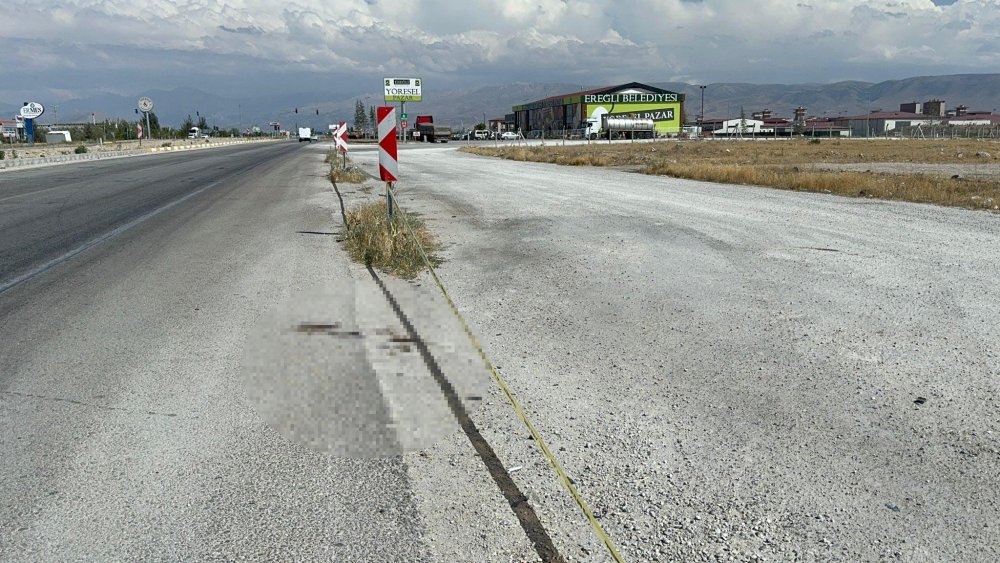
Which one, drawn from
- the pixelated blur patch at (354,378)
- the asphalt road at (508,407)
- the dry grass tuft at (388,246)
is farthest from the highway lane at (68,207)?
the pixelated blur patch at (354,378)

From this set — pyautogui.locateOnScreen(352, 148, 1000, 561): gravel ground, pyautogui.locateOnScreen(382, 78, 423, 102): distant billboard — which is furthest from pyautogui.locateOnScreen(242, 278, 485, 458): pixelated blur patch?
Result: pyautogui.locateOnScreen(382, 78, 423, 102): distant billboard

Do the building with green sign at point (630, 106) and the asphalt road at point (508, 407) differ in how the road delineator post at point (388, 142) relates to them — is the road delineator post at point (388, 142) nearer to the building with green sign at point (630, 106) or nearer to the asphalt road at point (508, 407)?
the asphalt road at point (508, 407)

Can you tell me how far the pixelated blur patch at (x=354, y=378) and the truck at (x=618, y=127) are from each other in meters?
87.9

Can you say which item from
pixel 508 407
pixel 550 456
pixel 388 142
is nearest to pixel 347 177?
pixel 388 142

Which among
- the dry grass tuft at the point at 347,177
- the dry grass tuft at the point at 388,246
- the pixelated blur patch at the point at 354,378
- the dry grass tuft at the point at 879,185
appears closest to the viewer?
the pixelated blur patch at the point at 354,378

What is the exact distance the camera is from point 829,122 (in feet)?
528

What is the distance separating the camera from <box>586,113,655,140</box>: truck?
9556 cm

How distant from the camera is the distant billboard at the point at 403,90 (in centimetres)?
9262

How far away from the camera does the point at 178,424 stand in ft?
13.9

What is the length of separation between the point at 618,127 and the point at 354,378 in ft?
312

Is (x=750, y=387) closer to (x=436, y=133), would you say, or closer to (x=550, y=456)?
(x=550, y=456)

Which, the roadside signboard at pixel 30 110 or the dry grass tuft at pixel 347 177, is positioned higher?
the roadside signboard at pixel 30 110

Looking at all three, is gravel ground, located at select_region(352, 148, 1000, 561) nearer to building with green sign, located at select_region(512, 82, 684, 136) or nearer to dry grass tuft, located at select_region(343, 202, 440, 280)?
dry grass tuft, located at select_region(343, 202, 440, 280)

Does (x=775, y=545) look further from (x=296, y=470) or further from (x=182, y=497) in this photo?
(x=182, y=497)
